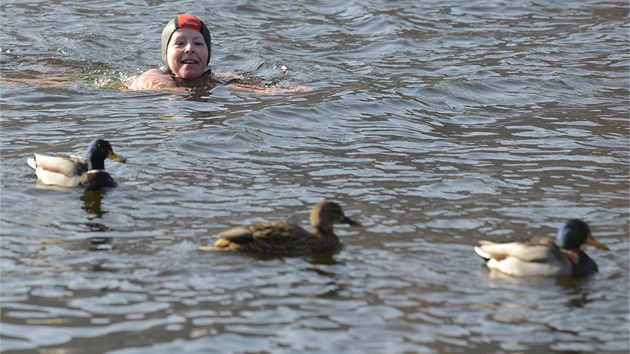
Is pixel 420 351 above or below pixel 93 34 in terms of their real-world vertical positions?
below

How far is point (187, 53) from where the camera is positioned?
17328 millimetres

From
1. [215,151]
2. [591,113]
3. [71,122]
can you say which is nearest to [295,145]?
[215,151]

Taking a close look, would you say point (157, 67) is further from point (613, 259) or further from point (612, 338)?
point (612, 338)

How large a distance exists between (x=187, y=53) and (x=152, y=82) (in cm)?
66

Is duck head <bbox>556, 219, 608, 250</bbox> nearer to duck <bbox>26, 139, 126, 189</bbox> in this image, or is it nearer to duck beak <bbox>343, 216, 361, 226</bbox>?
duck beak <bbox>343, 216, 361, 226</bbox>

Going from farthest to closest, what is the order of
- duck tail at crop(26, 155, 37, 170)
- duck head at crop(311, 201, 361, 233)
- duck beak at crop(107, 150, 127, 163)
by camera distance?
duck tail at crop(26, 155, 37, 170)
duck beak at crop(107, 150, 127, 163)
duck head at crop(311, 201, 361, 233)

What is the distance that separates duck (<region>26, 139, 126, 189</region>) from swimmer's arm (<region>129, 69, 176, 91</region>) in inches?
208

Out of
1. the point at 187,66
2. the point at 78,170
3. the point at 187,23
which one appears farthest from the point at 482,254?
the point at 187,23

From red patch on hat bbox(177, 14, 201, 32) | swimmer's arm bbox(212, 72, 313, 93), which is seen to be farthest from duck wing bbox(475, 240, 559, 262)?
red patch on hat bbox(177, 14, 201, 32)

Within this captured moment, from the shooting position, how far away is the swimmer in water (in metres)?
17.2

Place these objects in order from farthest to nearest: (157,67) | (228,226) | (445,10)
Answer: (445,10) < (157,67) < (228,226)

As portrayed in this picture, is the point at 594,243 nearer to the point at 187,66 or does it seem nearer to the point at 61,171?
the point at 61,171

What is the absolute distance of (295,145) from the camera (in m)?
13.8

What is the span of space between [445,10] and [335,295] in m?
15.6
